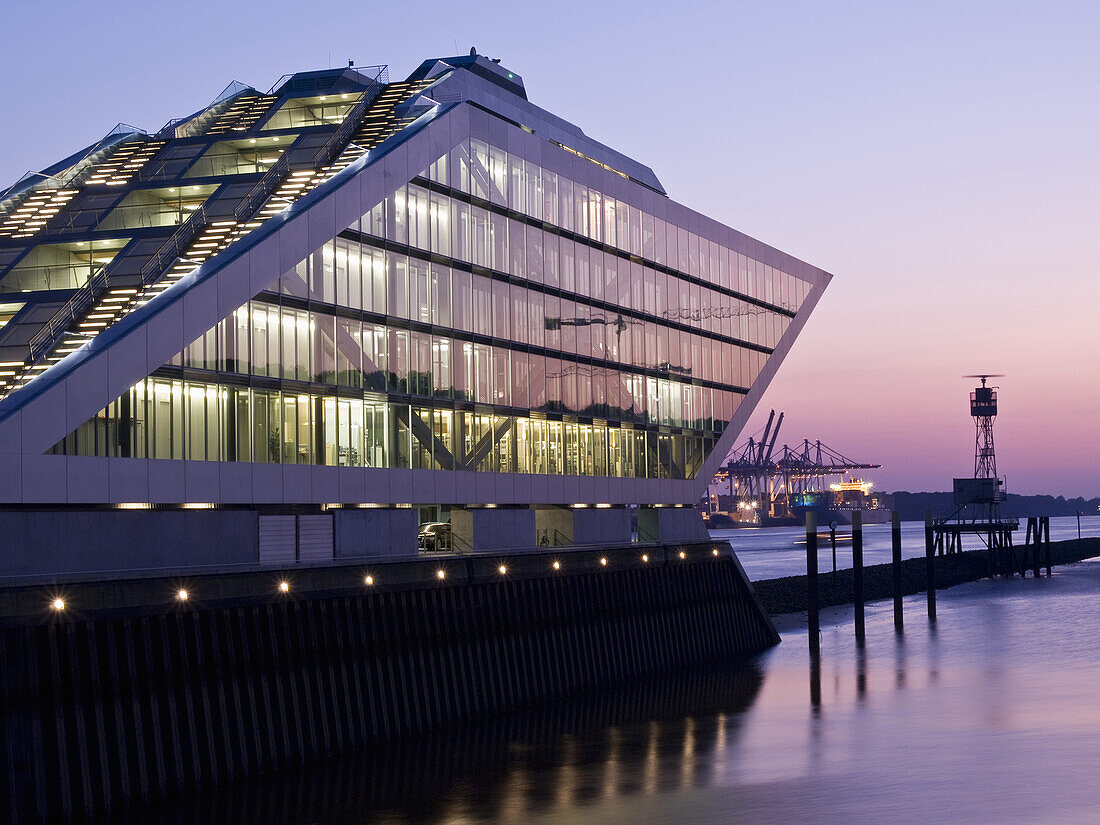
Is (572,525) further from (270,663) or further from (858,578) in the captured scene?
(270,663)

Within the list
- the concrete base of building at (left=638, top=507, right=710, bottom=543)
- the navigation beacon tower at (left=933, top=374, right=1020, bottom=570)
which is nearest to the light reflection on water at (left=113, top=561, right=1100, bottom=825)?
the concrete base of building at (left=638, top=507, right=710, bottom=543)

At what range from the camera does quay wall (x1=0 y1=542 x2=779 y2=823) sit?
2888cm

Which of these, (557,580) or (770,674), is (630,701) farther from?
(770,674)

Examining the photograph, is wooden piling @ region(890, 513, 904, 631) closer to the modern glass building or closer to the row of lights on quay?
the modern glass building

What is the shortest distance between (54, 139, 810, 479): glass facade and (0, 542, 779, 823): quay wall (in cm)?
702

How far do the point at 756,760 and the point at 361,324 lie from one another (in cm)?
2042

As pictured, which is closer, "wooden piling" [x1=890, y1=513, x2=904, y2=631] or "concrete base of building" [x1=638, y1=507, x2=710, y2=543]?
"concrete base of building" [x1=638, y1=507, x2=710, y2=543]

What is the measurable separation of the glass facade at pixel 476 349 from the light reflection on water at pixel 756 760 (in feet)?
37.3

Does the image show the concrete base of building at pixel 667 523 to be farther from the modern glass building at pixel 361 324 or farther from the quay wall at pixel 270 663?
the quay wall at pixel 270 663

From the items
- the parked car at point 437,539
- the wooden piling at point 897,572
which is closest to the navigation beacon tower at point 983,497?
the wooden piling at point 897,572

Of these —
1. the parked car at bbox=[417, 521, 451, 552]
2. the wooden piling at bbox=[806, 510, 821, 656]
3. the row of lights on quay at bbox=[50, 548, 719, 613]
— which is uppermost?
the parked car at bbox=[417, 521, 451, 552]

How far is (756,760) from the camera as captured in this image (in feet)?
132

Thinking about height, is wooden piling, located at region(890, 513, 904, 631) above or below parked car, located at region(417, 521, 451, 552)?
below

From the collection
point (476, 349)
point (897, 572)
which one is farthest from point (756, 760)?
point (897, 572)
